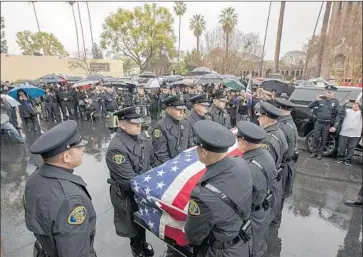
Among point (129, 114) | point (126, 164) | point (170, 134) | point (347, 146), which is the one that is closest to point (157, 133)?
point (170, 134)

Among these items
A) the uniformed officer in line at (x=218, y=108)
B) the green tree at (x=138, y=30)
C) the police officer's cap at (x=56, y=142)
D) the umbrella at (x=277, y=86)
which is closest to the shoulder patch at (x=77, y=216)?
the police officer's cap at (x=56, y=142)

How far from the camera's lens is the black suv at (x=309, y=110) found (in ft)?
20.5

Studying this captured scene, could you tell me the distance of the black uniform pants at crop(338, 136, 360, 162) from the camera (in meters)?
5.75

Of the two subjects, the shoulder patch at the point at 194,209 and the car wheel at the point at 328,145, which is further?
the car wheel at the point at 328,145

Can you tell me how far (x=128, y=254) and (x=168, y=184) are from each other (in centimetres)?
125

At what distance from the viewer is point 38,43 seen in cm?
3906

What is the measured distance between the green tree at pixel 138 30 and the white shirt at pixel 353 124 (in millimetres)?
30593

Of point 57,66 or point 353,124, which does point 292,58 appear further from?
point 353,124

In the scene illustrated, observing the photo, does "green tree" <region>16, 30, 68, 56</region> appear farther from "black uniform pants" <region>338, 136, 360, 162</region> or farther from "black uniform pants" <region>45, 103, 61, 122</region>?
"black uniform pants" <region>338, 136, 360, 162</region>

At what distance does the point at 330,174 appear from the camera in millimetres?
5383

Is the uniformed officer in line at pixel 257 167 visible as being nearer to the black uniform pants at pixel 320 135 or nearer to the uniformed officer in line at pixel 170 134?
the uniformed officer in line at pixel 170 134

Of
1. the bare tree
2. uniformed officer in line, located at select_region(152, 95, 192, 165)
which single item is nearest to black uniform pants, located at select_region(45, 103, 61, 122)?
uniformed officer in line, located at select_region(152, 95, 192, 165)

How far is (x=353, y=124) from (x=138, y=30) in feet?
102

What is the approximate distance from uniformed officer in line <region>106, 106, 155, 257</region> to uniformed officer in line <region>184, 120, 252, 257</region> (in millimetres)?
1061
